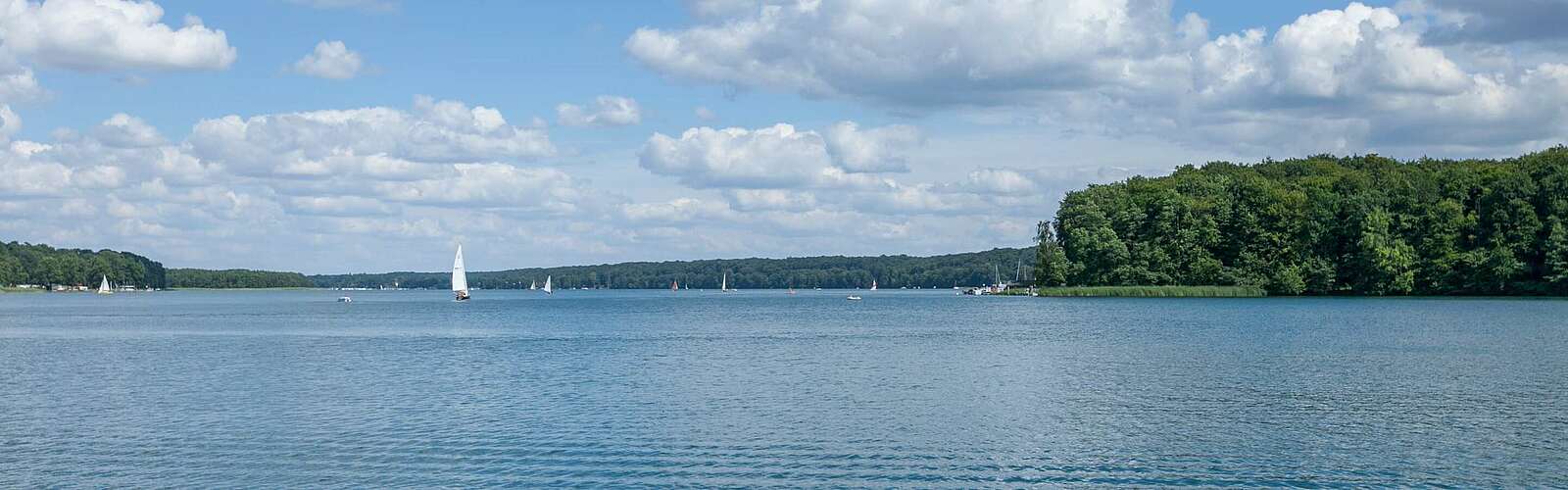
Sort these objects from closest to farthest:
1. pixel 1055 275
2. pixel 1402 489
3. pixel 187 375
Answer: pixel 1402 489
pixel 187 375
pixel 1055 275

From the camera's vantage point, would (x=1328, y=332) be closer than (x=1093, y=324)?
Yes

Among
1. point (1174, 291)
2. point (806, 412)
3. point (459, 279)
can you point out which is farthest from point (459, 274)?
point (806, 412)

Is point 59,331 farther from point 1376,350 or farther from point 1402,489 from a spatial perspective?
point 1402,489

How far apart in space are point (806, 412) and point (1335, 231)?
107 metres

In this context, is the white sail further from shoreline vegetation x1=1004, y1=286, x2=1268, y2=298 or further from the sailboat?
shoreline vegetation x1=1004, y1=286, x2=1268, y2=298

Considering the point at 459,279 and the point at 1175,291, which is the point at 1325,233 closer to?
the point at 1175,291

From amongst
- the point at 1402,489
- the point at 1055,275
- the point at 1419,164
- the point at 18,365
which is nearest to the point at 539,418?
the point at 1402,489

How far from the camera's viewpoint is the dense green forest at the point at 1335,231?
11531cm

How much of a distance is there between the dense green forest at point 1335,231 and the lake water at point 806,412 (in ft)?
196

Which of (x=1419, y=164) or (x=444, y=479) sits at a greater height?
(x=1419, y=164)

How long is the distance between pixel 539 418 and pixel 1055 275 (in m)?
111

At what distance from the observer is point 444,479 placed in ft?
77.8

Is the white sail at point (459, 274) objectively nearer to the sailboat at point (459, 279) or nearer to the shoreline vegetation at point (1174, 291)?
the sailboat at point (459, 279)

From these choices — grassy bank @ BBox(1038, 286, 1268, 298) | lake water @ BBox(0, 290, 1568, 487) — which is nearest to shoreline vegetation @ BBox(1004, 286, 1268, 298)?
grassy bank @ BBox(1038, 286, 1268, 298)
